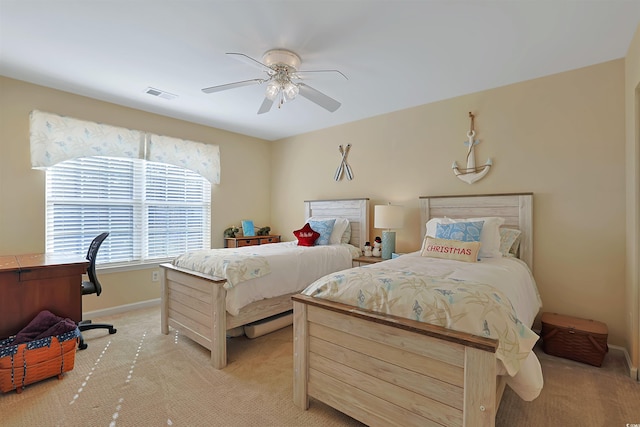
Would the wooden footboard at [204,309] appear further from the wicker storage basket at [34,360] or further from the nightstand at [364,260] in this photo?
the nightstand at [364,260]

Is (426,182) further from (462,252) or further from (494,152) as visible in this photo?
(462,252)

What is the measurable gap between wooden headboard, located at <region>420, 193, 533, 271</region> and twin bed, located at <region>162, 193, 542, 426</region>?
64cm

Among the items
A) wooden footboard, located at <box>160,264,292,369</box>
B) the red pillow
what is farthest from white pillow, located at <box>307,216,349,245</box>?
wooden footboard, located at <box>160,264,292,369</box>

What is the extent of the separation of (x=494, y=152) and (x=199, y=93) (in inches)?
131

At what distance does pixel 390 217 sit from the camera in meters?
3.60

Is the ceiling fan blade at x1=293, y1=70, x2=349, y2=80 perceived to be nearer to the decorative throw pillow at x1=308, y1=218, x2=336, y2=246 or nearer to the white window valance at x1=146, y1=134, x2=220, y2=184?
the decorative throw pillow at x1=308, y1=218, x2=336, y2=246

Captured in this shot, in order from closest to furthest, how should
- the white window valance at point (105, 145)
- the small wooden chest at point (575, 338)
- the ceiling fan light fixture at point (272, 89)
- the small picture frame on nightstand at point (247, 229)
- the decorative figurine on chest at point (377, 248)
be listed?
the small wooden chest at point (575, 338)
the ceiling fan light fixture at point (272, 89)
the white window valance at point (105, 145)
the decorative figurine on chest at point (377, 248)
the small picture frame on nightstand at point (247, 229)

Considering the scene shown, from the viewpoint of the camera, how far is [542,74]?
2.90 metres

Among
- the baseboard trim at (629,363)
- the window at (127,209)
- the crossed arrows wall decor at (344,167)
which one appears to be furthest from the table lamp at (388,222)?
the window at (127,209)

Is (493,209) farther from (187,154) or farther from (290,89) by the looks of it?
(187,154)

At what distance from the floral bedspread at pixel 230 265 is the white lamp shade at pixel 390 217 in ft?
5.08

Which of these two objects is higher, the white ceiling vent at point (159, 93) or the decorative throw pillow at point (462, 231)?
the white ceiling vent at point (159, 93)

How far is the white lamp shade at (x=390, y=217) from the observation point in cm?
360

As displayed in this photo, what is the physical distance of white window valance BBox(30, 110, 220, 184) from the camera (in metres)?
3.14
